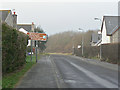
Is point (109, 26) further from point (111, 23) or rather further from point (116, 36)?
point (116, 36)

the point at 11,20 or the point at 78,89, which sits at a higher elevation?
the point at 11,20

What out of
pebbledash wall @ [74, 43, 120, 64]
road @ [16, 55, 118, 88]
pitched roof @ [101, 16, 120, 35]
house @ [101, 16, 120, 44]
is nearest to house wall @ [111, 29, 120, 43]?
house @ [101, 16, 120, 44]

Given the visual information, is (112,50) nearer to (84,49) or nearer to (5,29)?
(5,29)

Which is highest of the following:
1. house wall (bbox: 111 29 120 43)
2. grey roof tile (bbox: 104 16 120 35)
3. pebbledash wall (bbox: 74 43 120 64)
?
grey roof tile (bbox: 104 16 120 35)

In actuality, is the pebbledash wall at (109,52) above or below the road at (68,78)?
above

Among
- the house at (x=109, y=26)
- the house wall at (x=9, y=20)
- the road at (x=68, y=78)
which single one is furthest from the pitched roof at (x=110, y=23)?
the road at (x=68, y=78)

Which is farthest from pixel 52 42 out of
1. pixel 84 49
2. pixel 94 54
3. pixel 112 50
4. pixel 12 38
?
pixel 12 38

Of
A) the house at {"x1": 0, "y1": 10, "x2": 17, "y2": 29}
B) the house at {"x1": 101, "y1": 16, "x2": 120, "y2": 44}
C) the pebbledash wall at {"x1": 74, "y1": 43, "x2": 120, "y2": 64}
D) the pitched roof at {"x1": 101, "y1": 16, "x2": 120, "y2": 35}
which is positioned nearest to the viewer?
the pebbledash wall at {"x1": 74, "y1": 43, "x2": 120, "y2": 64}

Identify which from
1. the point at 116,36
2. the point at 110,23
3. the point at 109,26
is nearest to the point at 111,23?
the point at 110,23

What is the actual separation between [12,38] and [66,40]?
119096 mm

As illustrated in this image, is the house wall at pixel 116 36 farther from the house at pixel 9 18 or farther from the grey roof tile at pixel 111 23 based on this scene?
the house at pixel 9 18

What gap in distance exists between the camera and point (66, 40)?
132 m

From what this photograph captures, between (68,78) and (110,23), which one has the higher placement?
(110,23)

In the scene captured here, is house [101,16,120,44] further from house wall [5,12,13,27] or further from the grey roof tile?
house wall [5,12,13,27]
